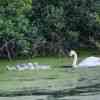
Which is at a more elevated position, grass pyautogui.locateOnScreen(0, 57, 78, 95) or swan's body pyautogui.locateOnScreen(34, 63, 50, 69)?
grass pyautogui.locateOnScreen(0, 57, 78, 95)

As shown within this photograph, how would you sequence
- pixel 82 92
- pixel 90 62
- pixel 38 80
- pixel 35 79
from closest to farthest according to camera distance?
pixel 82 92, pixel 38 80, pixel 35 79, pixel 90 62

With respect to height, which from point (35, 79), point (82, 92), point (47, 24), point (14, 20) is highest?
point (82, 92)

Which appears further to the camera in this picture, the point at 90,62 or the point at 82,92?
the point at 90,62

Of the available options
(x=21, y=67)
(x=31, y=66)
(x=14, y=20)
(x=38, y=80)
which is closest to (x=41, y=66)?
(x=31, y=66)

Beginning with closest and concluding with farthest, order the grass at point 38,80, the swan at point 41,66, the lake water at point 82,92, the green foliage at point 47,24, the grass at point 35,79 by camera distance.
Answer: the lake water at point 82,92
the grass at point 38,80
the grass at point 35,79
the swan at point 41,66
the green foliage at point 47,24

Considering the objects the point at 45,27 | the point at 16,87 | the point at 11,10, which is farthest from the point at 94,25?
the point at 16,87

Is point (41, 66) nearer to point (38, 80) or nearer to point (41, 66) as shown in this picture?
point (41, 66)

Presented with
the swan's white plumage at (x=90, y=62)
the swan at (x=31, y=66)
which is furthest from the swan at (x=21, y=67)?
the swan's white plumage at (x=90, y=62)

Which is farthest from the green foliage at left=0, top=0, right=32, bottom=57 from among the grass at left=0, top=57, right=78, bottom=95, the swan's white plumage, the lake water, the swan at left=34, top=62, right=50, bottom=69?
the lake water

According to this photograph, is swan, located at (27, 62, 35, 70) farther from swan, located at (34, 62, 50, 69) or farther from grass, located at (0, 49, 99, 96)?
grass, located at (0, 49, 99, 96)

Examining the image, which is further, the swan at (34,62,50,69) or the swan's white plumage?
the swan's white plumage

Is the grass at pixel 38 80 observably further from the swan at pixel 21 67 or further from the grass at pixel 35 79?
the swan at pixel 21 67

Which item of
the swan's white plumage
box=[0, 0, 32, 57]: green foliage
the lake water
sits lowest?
the swan's white plumage

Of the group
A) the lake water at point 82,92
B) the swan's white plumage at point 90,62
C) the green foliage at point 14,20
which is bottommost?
the swan's white plumage at point 90,62
